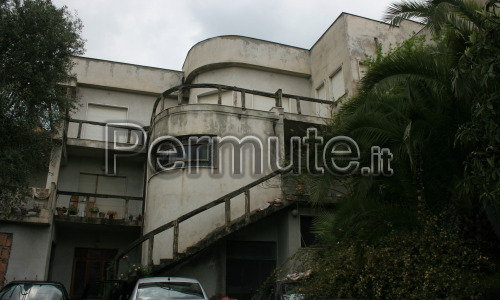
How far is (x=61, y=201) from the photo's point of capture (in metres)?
16.7

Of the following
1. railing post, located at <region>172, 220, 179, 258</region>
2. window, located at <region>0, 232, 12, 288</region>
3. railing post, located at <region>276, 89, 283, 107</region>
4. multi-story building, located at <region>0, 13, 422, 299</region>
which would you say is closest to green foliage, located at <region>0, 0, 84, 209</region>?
window, located at <region>0, 232, 12, 288</region>

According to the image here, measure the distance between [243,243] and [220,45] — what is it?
935cm

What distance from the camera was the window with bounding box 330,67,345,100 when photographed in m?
18.8

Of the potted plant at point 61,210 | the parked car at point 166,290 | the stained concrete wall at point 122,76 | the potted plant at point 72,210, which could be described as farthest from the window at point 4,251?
the stained concrete wall at point 122,76

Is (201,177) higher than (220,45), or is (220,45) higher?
(220,45)

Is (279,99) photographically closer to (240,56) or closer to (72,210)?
(240,56)

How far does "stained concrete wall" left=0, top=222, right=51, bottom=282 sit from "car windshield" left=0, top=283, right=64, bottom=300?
13.0 feet

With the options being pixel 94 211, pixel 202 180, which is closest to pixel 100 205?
pixel 94 211

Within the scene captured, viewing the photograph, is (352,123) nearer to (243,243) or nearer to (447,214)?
(447,214)

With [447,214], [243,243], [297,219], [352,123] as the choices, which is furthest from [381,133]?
[243,243]

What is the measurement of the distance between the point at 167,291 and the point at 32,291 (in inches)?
151

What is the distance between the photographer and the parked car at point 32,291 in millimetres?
9945

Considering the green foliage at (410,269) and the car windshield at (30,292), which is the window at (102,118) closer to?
the car windshield at (30,292)

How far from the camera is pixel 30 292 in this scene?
399 inches
